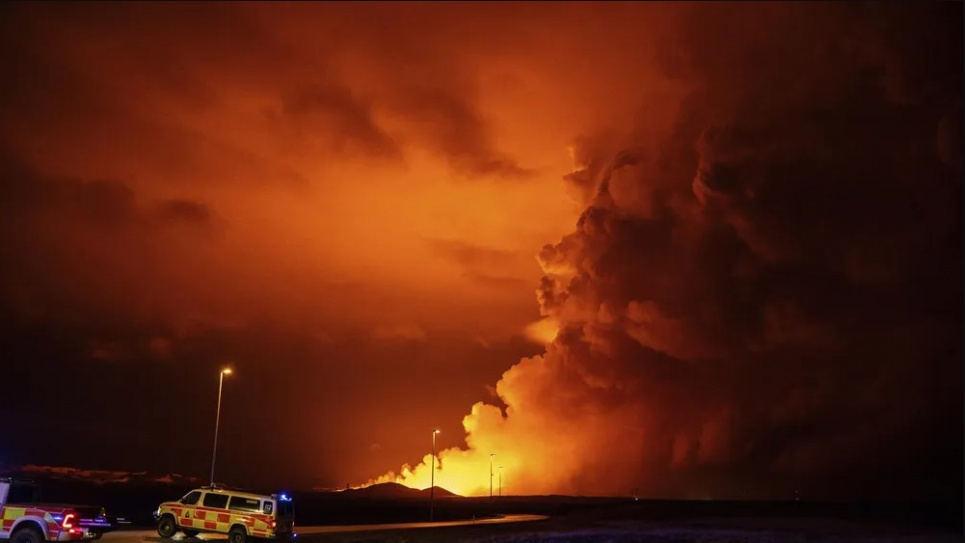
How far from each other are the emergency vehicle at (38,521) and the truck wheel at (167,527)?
6856 millimetres

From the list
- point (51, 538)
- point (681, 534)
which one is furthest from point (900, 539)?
point (51, 538)

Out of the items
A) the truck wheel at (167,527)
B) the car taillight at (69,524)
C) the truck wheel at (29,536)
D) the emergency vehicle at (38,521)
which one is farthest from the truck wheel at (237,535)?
the truck wheel at (29,536)

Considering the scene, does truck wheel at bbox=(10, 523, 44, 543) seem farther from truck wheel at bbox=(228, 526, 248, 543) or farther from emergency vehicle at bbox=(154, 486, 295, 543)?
truck wheel at bbox=(228, 526, 248, 543)

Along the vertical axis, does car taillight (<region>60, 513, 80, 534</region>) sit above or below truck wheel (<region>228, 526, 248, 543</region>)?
above

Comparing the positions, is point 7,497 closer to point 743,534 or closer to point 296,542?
point 296,542

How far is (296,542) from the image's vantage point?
108ft

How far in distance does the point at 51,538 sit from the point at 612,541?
22039 millimetres

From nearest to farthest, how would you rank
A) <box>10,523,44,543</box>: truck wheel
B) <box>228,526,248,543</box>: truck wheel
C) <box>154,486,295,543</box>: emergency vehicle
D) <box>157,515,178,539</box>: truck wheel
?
<box>10,523,44,543</box>: truck wheel
<box>228,526,248,543</box>: truck wheel
<box>154,486,295,543</box>: emergency vehicle
<box>157,515,178,539</box>: truck wheel

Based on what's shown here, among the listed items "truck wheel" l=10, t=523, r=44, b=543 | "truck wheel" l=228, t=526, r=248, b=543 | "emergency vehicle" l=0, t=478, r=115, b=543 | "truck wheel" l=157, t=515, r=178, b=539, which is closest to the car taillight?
"emergency vehicle" l=0, t=478, r=115, b=543

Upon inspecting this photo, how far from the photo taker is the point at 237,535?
31.6 meters

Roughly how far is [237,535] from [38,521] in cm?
801

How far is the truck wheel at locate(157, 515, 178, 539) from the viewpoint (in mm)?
32656

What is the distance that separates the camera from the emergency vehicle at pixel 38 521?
25453mm

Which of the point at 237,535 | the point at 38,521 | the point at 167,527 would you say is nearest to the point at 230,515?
the point at 237,535
